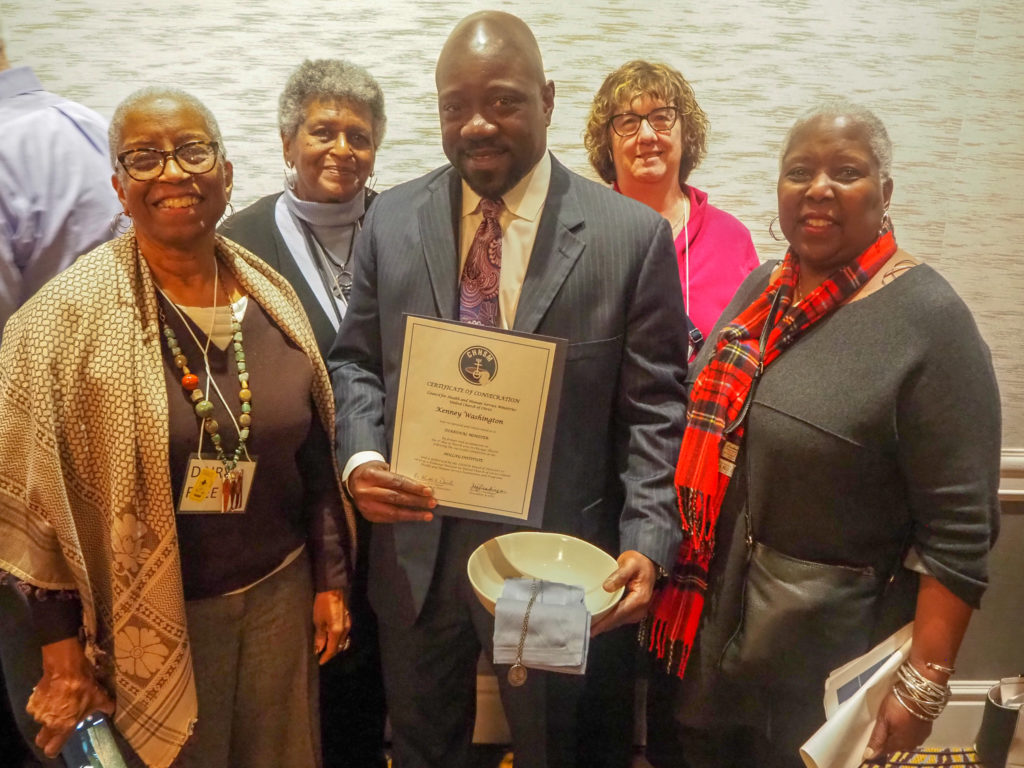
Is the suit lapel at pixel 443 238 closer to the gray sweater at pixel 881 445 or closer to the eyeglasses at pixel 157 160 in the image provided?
the eyeglasses at pixel 157 160

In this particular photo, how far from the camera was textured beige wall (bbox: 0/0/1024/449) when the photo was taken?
2264mm

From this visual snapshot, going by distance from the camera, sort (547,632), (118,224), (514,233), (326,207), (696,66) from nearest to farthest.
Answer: (547,632)
(514,233)
(118,224)
(326,207)
(696,66)

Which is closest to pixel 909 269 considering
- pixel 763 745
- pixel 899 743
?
pixel 899 743

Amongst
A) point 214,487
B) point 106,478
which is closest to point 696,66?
point 214,487

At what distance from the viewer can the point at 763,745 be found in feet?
5.54

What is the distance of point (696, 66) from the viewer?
7.68 ft

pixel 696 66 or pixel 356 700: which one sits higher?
pixel 696 66

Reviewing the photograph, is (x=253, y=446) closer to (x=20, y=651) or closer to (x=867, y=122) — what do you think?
(x=20, y=651)

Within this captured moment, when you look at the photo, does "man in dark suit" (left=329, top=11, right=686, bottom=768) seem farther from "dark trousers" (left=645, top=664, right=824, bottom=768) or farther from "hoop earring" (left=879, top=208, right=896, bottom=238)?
"hoop earring" (left=879, top=208, right=896, bottom=238)

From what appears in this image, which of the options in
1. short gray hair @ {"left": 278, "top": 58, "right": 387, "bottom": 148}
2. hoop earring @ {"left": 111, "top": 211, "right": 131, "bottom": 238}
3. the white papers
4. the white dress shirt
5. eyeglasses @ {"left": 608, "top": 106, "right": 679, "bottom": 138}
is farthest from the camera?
eyeglasses @ {"left": 608, "top": 106, "right": 679, "bottom": 138}

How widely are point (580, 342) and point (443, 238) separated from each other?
1.19 feet

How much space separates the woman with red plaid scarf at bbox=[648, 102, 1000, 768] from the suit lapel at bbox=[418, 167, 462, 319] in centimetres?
56

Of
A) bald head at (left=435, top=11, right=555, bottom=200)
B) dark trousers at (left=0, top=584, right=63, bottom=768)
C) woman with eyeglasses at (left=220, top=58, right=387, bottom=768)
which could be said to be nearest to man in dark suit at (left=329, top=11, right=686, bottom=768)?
bald head at (left=435, top=11, right=555, bottom=200)

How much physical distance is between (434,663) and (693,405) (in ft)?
2.69
